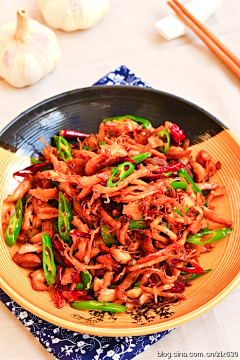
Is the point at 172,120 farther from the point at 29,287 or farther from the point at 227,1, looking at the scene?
the point at 227,1

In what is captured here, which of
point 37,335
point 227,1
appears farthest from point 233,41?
point 37,335

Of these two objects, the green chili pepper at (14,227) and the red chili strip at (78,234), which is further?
the green chili pepper at (14,227)

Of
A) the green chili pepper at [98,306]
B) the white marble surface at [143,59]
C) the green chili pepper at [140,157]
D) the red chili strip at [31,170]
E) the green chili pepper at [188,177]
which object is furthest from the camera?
the white marble surface at [143,59]

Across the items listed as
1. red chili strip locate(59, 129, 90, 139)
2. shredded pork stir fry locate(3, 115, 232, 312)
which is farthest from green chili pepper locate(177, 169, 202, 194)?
red chili strip locate(59, 129, 90, 139)

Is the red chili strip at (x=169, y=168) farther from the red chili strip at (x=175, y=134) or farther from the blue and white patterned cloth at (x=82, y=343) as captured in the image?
the blue and white patterned cloth at (x=82, y=343)

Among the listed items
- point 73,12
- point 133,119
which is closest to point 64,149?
point 133,119

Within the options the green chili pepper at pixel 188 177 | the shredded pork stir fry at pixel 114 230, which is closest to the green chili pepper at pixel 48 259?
the shredded pork stir fry at pixel 114 230

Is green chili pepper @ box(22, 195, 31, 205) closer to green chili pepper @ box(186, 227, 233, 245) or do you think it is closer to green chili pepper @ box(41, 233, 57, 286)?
green chili pepper @ box(41, 233, 57, 286)
